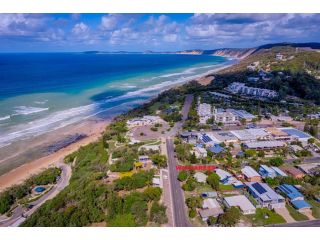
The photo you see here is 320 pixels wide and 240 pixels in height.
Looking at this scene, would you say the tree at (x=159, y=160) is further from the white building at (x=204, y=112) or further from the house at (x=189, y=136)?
the white building at (x=204, y=112)

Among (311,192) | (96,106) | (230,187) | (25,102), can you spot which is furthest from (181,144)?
(25,102)

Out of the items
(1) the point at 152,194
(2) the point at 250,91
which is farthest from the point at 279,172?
(2) the point at 250,91

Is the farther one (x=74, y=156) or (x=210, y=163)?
(x=74, y=156)

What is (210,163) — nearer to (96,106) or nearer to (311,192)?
(311,192)

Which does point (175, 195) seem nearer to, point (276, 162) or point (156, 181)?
point (156, 181)

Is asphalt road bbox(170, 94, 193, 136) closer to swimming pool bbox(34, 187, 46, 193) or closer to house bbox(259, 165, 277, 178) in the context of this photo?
house bbox(259, 165, 277, 178)

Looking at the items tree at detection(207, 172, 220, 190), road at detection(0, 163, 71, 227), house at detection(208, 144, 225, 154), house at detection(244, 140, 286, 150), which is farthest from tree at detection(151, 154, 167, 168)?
house at detection(244, 140, 286, 150)
